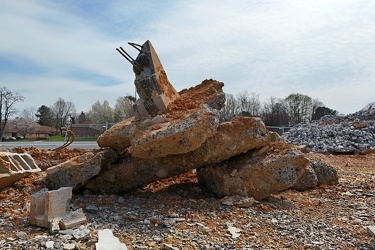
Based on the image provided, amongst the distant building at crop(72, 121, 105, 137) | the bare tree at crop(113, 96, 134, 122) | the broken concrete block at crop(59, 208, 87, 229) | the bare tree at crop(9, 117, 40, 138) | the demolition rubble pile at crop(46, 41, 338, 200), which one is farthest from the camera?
the bare tree at crop(9, 117, 40, 138)

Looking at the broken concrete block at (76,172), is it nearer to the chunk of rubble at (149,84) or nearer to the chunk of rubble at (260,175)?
the chunk of rubble at (149,84)

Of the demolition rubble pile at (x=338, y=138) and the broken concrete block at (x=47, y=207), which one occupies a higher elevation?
the demolition rubble pile at (x=338, y=138)

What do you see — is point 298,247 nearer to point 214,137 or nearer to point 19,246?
point 214,137

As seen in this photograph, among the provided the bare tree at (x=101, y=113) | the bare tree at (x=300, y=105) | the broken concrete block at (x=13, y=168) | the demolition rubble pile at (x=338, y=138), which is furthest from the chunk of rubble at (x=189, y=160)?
the bare tree at (x=300, y=105)

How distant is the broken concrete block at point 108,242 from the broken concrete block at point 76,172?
1.62 m

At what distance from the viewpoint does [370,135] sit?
1631 centimetres

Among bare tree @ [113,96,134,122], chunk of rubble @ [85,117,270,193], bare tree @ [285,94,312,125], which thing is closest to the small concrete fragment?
chunk of rubble @ [85,117,270,193]

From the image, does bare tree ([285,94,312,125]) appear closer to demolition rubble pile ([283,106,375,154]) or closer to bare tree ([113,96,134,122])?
bare tree ([113,96,134,122])

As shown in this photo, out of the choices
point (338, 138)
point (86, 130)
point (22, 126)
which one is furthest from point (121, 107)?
point (338, 138)

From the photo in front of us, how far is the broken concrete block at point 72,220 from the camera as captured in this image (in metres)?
4.09

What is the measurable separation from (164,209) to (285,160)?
2.10 metres

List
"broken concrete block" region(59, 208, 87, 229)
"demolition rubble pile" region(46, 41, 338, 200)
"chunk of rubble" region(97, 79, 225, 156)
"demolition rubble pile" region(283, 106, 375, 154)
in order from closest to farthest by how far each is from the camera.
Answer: "broken concrete block" region(59, 208, 87, 229)
"chunk of rubble" region(97, 79, 225, 156)
"demolition rubble pile" region(46, 41, 338, 200)
"demolition rubble pile" region(283, 106, 375, 154)

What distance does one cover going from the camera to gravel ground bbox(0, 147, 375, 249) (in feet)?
12.4

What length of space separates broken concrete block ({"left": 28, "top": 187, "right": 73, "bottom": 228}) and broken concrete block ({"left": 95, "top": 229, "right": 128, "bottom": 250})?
720 mm
